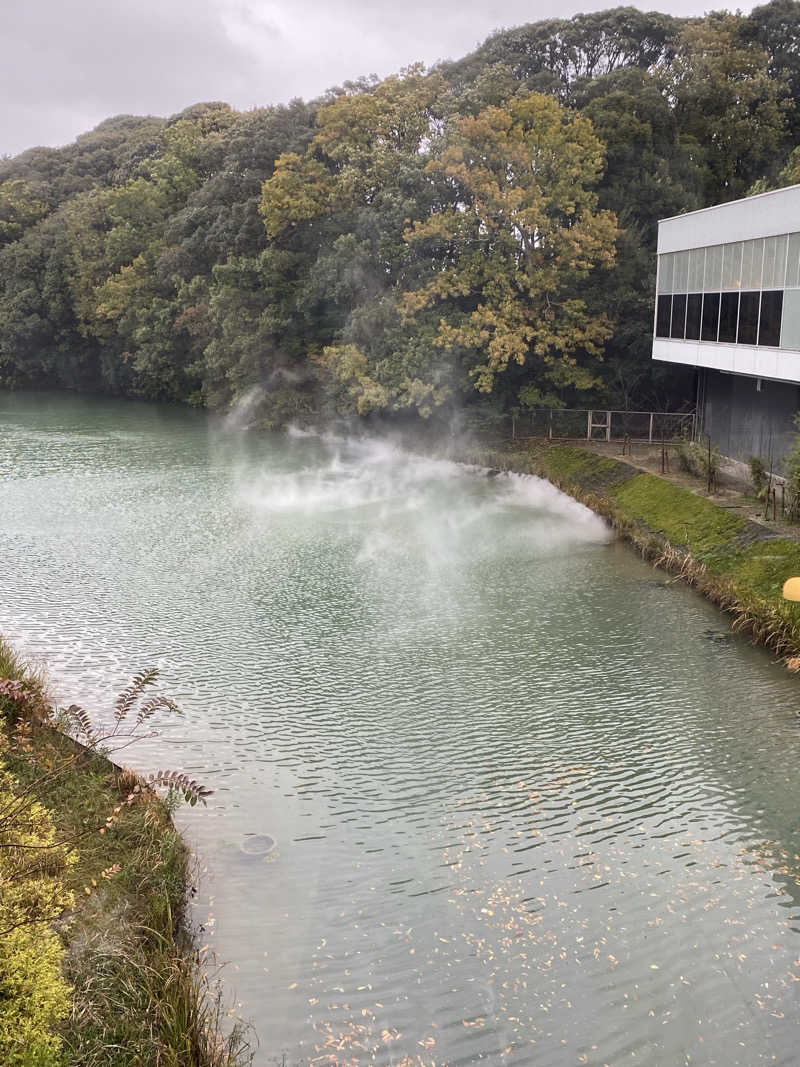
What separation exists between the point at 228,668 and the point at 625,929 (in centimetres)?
752

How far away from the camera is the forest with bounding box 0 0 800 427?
1214 inches

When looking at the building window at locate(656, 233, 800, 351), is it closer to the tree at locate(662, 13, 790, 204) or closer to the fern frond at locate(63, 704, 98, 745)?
the tree at locate(662, 13, 790, 204)

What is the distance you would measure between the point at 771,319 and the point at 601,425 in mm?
11023

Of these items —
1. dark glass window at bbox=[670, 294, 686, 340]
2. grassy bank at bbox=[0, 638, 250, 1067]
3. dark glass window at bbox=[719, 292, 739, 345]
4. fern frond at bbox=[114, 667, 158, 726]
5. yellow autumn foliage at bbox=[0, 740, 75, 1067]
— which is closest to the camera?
yellow autumn foliage at bbox=[0, 740, 75, 1067]

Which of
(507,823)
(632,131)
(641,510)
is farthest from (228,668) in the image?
(632,131)

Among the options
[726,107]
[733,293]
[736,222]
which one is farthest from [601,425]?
[726,107]

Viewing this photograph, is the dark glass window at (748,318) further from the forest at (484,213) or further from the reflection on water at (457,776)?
the forest at (484,213)

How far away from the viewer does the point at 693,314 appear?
2545 cm

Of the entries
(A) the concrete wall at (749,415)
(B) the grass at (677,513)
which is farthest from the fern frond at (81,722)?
(A) the concrete wall at (749,415)

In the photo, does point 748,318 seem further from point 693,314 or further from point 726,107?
point 726,107

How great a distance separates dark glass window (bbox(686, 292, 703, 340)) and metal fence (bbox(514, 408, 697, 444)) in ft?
14.5

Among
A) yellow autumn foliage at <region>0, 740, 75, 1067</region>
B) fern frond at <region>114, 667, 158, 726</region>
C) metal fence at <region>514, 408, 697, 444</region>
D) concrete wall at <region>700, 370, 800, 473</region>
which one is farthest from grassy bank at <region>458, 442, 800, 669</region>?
yellow autumn foliage at <region>0, 740, 75, 1067</region>

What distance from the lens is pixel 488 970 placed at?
7547 millimetres

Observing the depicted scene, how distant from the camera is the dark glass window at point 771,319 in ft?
67.8
